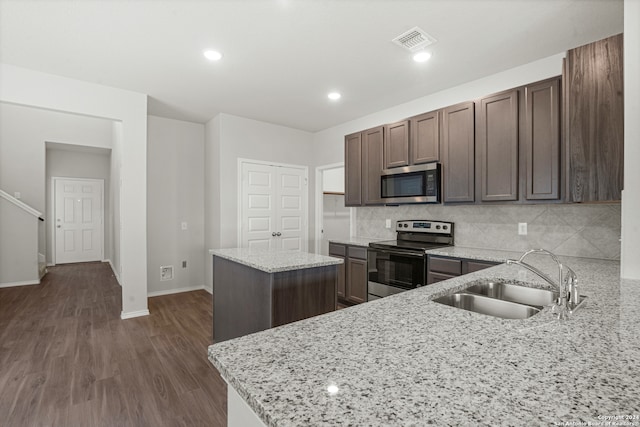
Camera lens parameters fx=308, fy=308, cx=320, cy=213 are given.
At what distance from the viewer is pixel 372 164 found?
13.2ft

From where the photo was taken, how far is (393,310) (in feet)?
3.79

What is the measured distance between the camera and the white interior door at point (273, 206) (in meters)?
4.75

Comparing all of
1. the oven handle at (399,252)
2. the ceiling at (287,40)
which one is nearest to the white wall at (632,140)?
the ceiling at (287,40)

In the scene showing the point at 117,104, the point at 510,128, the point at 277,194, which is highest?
the point at 117,104

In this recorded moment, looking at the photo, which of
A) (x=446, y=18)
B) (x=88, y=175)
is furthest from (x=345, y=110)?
(x=88, y=175)

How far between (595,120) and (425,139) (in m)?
1.59

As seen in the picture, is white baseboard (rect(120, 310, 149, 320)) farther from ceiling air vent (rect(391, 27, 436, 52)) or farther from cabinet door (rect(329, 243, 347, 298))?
ceiling air vent (rect(391, 27, 436, 52))

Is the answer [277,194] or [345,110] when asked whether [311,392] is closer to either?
[345,110]

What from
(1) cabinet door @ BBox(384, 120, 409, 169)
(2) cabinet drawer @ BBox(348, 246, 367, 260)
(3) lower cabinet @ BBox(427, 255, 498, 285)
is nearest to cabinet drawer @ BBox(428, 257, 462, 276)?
(3) lower cabinet @ BBox(427, 255, 498, 285)

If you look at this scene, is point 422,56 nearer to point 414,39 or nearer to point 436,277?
point 414,39

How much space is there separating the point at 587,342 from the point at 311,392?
2.64ft

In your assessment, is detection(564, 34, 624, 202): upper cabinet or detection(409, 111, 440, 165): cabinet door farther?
detection(409, 111, 440, 165): cabinet door

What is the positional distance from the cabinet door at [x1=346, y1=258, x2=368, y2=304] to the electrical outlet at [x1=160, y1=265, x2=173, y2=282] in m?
2.79

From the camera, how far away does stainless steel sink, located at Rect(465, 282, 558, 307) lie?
1554mm
